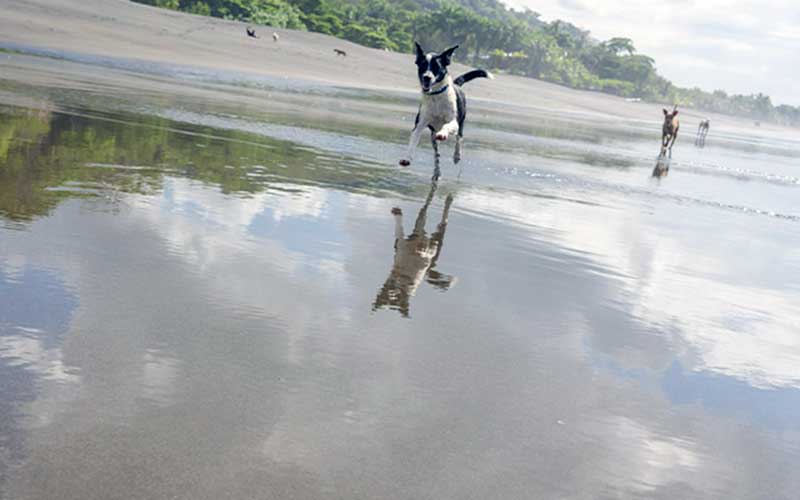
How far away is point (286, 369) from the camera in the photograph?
3887 mm

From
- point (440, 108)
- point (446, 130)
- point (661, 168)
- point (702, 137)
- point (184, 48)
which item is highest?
point (184, 48)

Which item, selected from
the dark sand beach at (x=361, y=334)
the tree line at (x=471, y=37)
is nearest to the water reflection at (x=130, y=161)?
the dark sand beach at (x=361, y=334)

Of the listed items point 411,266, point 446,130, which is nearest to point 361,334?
point 411,266

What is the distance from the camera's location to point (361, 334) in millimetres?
4566

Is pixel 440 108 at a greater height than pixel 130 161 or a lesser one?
greater

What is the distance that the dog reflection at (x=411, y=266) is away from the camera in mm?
5438

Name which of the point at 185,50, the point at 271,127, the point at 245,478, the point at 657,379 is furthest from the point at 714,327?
the point at 185,50

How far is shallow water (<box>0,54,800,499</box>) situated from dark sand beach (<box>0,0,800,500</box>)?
0.02 m

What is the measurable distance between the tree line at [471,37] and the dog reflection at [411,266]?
22.1 m

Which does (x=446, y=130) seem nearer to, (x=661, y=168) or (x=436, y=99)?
(x=436, y=99)

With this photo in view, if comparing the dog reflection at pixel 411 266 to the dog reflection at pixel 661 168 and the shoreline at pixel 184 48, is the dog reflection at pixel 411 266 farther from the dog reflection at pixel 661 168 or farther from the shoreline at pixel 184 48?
the shoreline at pixel 184 48

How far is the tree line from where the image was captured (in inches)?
2596

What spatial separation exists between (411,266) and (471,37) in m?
109

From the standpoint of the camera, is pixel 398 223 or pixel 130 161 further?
pixel 130 161
